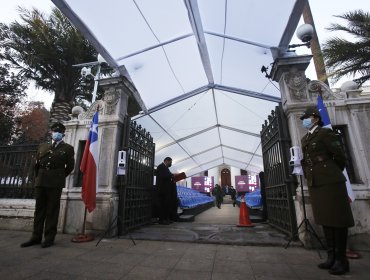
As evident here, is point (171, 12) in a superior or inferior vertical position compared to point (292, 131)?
superior

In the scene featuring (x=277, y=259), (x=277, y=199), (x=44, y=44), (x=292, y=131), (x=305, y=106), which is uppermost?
(x=44, y=44)

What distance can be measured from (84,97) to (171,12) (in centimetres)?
902

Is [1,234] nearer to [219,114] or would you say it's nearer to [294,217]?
[294,217]

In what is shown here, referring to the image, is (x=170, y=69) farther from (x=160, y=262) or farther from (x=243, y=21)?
(x=160, y=262)

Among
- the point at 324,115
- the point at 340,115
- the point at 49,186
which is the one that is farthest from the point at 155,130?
the point at 324,115

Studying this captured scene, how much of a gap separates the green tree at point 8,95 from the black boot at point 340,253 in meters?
14.1

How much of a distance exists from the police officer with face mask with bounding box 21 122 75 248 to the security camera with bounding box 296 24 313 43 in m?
5.23

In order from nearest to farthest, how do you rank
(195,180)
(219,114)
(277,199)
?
(277,199) < (219,114) < (195,180)

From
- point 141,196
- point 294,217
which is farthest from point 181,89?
point 294,217

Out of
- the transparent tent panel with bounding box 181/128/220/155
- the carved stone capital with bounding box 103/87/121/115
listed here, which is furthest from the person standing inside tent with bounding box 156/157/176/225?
the transparent tent panel with bounding box 181/128/220/155

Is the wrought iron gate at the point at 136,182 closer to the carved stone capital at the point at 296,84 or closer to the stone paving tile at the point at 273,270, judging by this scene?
the stone paving tile at the point at 273,270

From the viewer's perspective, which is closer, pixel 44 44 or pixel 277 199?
pixel 277 199

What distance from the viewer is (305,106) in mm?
4492

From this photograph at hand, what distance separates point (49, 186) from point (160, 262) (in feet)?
7.76
